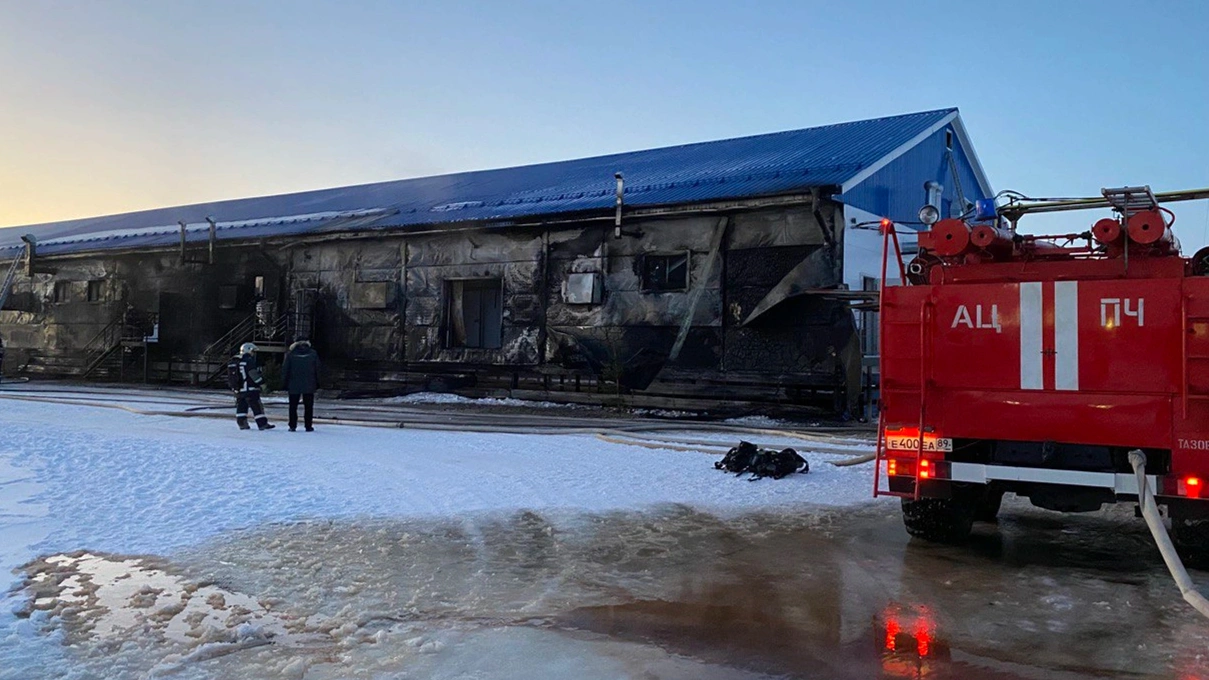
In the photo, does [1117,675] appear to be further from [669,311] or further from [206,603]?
[669,311]

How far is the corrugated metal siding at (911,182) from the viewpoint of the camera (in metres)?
20.5

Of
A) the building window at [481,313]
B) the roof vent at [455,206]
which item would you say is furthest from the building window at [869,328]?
the roof vent at [455,206]

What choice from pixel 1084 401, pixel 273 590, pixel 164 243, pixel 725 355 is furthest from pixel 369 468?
pixel 164 243

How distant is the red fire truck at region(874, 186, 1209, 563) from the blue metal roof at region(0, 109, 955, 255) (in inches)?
475

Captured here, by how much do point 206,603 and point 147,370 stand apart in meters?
28.9

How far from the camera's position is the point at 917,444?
7.14 metres

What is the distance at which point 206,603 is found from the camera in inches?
221

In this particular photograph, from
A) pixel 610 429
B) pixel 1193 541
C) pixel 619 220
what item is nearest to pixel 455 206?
pixel 619 220

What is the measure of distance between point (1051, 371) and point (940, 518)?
1.60 m

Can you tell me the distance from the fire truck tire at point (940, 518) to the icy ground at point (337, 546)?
1.44 metres

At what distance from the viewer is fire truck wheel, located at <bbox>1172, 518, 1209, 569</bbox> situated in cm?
674

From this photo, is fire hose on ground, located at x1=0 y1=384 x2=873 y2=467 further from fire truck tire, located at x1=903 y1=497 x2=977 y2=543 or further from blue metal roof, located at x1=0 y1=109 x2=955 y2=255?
blue metal roof, located at x1=0 y1=109 x2=955 y2=255

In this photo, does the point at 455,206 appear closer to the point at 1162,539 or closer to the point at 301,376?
the point at 301,376

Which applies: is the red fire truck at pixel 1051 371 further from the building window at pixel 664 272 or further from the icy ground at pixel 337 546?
the building window at pixel 664 272
